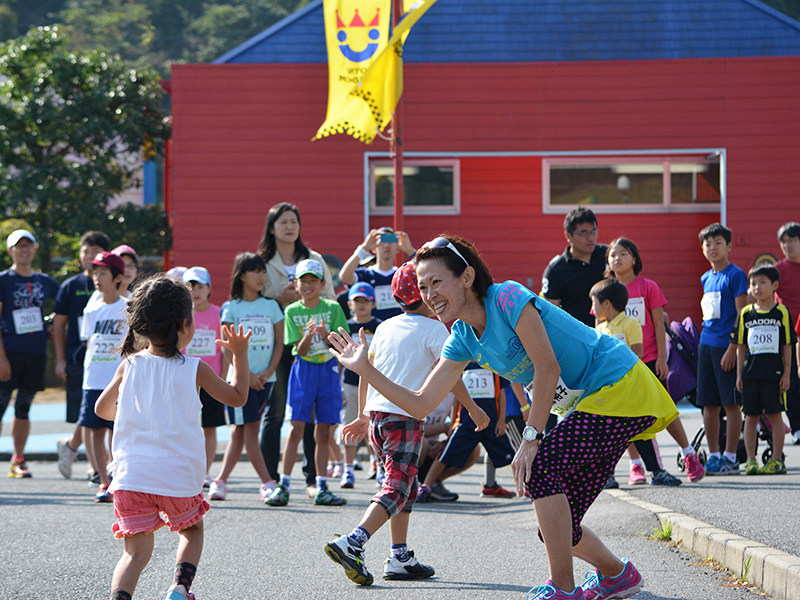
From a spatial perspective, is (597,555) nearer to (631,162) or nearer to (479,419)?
(479,419)

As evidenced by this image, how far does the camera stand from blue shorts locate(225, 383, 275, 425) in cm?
744

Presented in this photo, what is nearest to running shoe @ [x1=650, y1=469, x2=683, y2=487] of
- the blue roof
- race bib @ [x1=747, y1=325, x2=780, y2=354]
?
race bib @ [x1=747, y1=325, x2=780, y2=354]

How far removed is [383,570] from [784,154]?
1350cm

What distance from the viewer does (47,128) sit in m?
19.7

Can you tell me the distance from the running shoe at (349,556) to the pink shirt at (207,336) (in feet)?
12.6

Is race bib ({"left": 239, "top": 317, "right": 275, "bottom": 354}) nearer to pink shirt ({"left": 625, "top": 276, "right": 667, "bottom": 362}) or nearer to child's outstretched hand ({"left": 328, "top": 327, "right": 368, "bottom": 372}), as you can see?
pink shirt ({"left": 625, "top": 276, "right": 667, "bottom": 362})

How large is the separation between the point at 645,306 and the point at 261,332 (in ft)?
10.7

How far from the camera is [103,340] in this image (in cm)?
767

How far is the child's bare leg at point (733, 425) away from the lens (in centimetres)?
812

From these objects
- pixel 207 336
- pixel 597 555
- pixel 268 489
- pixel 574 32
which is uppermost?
pixel 574 32

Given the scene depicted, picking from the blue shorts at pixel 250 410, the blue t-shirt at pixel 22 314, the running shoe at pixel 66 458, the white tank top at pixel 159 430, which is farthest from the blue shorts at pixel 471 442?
the blue t-shirt at pixel 22 314

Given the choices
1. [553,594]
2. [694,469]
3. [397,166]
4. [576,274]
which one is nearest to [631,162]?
[397,166]

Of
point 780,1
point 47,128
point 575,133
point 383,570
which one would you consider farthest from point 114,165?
point 780,1

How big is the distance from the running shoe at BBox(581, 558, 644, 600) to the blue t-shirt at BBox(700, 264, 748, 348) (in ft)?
15.5
